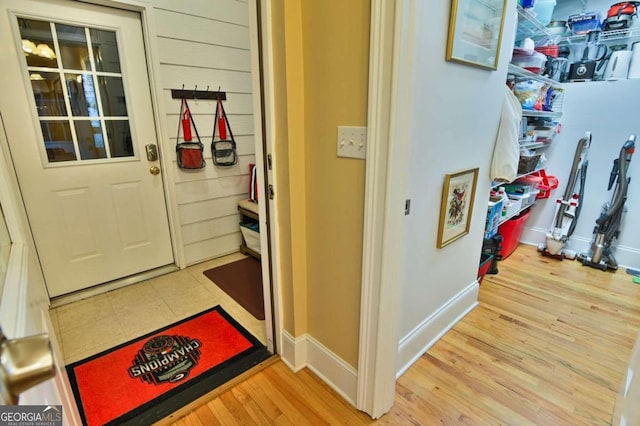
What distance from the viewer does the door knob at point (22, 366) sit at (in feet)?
1.24

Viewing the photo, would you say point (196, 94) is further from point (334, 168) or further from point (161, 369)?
point (161, 369)

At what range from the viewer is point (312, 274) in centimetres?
158

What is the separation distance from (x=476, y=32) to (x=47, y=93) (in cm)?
248

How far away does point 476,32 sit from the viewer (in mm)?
1511

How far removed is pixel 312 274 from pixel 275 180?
1.60 ft

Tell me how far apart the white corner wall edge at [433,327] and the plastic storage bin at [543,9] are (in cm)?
206

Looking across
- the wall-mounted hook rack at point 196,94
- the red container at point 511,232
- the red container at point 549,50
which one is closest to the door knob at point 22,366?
the wall-mounted hook rack at point 196,94

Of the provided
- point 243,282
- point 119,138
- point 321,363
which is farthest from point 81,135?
point 321,363

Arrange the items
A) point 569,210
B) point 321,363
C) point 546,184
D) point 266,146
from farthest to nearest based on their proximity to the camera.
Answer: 1. point 546,184
2. point 569,210
3. point 321,363
4. point 266,146

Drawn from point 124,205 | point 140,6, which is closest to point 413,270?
point 124,205

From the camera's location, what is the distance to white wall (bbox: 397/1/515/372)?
4.09ft

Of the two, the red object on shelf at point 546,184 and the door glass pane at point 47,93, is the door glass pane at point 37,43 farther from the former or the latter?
the red object on shelf at point 546,184

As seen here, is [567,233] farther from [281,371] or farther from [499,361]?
[281,371]

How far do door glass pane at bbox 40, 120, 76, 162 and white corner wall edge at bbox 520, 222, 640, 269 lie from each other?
4.06 meters
